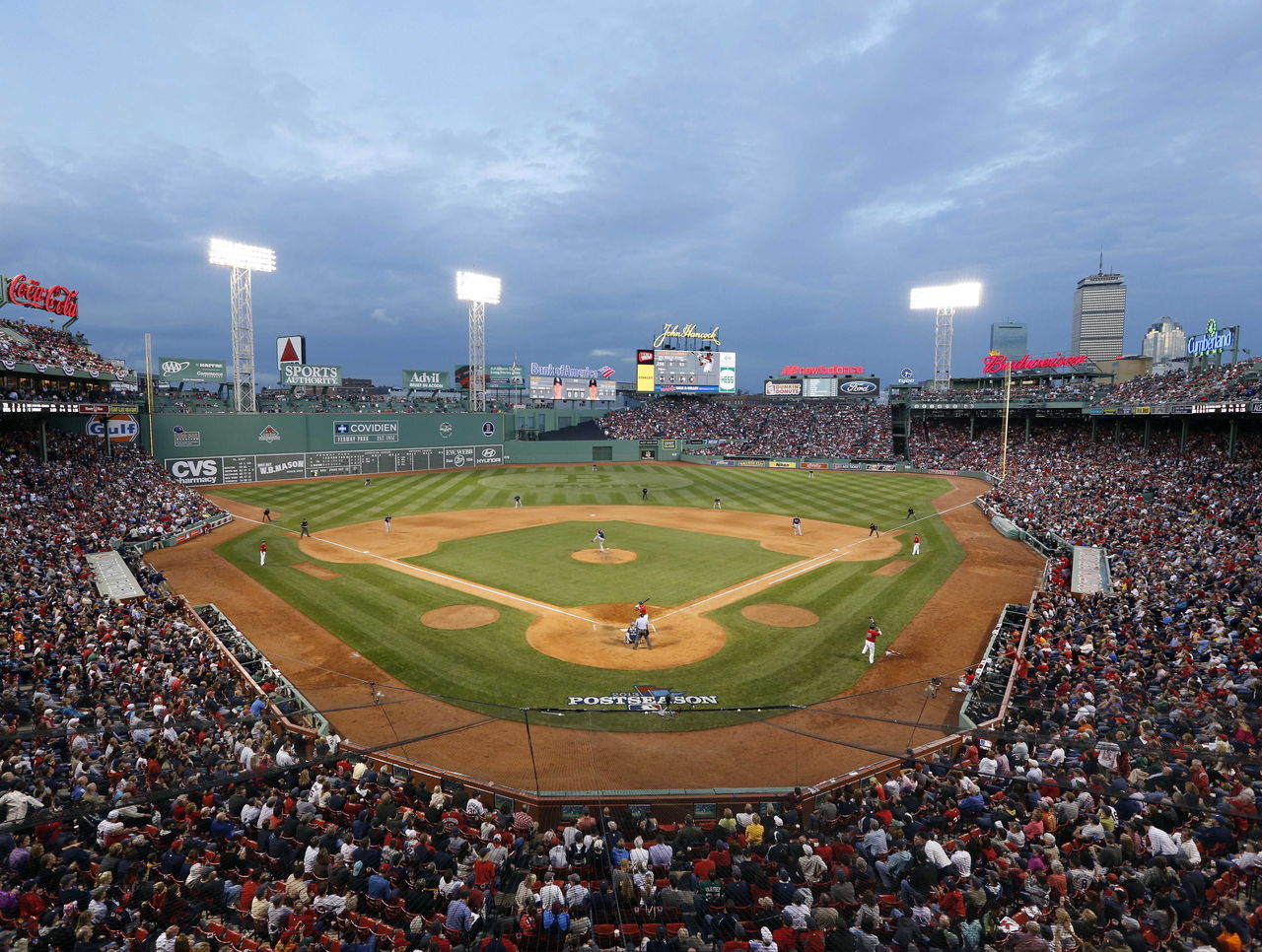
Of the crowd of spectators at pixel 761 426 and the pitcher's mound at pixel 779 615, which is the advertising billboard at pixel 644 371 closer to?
the crowd of spectators at pixel 761 426

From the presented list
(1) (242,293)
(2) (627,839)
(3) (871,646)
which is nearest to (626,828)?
(2) (627,839)

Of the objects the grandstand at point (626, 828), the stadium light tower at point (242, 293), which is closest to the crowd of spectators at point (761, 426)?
the stadium light tower at point (242, 293)

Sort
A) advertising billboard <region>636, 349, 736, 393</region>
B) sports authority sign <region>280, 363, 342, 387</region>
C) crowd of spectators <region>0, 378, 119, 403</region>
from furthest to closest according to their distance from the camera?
advertising billboard <region>636, 349, 736, 393</region>, sports authority sign <region>280, 363, 342, 387</region>, crowd of spectators <region>0, 378, 119, 403</region>

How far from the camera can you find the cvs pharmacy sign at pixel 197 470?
164ft

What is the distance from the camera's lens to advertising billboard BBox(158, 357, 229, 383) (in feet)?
174

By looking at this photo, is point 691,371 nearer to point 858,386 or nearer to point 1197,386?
point 858,386

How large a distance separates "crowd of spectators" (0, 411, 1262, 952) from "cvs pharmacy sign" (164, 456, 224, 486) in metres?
38.6

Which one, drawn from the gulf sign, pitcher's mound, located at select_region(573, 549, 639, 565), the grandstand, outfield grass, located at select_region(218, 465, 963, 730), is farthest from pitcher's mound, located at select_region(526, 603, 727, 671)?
the gulf sign

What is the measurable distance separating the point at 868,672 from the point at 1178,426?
42578mm

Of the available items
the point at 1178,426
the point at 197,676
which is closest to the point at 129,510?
the point at 197,676

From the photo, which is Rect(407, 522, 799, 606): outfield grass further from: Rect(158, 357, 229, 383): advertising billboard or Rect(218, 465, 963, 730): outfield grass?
Rect(158, 357, 229, 383): advertising billboard

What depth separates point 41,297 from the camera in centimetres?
3697

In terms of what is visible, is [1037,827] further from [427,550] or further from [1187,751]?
[427,550]

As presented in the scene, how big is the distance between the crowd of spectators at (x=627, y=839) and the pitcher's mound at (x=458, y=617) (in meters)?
6.17
